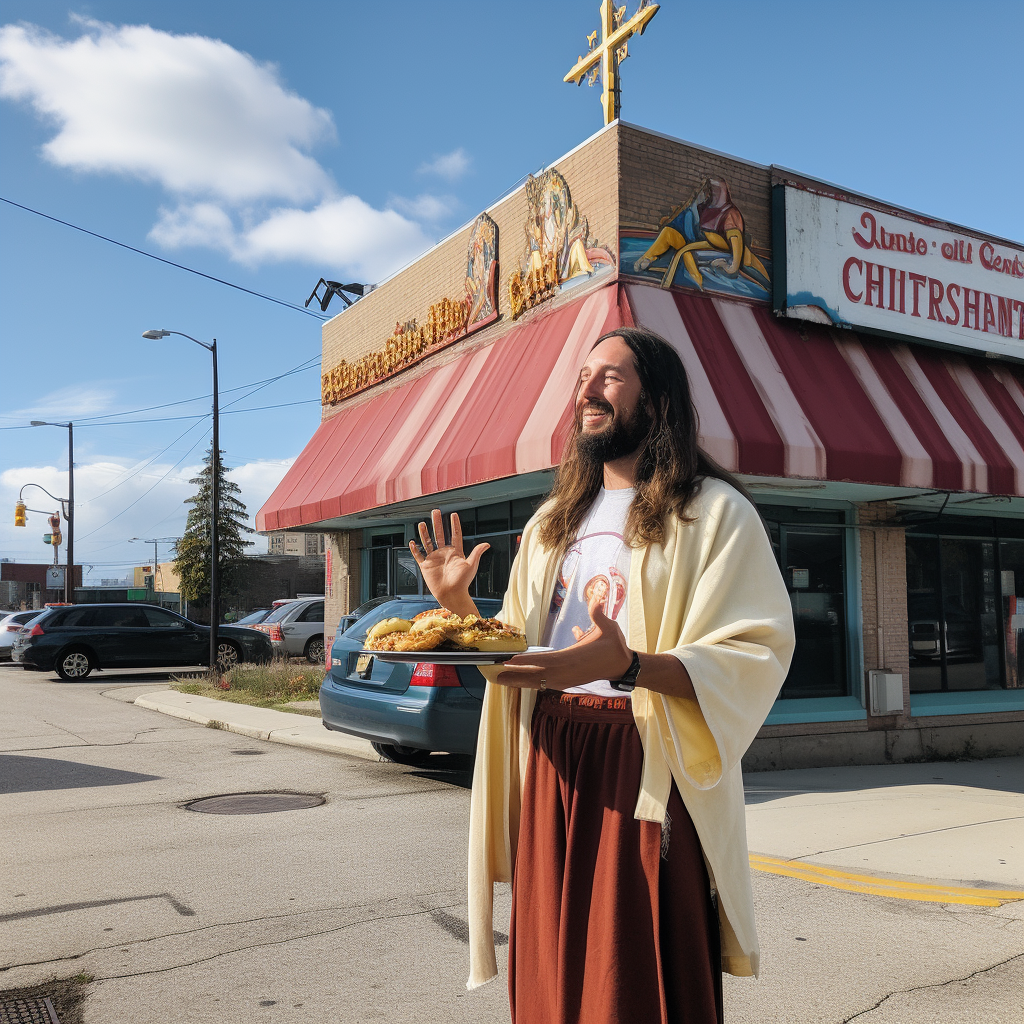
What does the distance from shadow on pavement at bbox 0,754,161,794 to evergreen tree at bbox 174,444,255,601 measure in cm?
4866

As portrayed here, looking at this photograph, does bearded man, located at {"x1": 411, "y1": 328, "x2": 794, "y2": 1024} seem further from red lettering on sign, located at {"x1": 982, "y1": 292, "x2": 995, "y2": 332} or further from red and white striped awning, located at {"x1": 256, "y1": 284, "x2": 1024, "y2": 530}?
red lettering on sign, located at {"x1": 982, "y1": 292, "x2": 995, "y2": 332}

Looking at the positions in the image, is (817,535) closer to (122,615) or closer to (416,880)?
(416,880)

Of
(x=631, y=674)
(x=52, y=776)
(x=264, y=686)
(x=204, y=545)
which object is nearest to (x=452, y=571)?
(x=631, y=674)

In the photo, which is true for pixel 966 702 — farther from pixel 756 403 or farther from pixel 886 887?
pixel 886 887

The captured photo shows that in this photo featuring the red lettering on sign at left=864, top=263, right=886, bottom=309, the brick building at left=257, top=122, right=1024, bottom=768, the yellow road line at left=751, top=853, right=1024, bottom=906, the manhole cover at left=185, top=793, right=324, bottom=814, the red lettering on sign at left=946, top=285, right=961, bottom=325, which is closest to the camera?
the yellow road line at left=751, top=853, right=1024, bottom=906

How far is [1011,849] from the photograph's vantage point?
6.73m

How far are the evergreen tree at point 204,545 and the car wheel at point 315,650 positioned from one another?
118ft

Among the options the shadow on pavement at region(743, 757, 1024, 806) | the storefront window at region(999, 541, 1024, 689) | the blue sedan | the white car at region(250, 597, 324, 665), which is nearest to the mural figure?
the blue sedan

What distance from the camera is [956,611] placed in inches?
487

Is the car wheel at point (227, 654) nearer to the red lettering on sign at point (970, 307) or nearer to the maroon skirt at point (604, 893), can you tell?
the red lettering on sign at point (970, 307)

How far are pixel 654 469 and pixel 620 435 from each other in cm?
13

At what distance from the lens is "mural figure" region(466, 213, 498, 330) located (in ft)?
39.2

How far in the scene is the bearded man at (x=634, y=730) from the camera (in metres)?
2.13

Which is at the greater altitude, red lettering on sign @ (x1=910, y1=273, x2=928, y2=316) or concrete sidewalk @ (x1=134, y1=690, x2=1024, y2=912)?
red lettering on sign @ (x1=910, y1=273, x2=928, y2=316)
